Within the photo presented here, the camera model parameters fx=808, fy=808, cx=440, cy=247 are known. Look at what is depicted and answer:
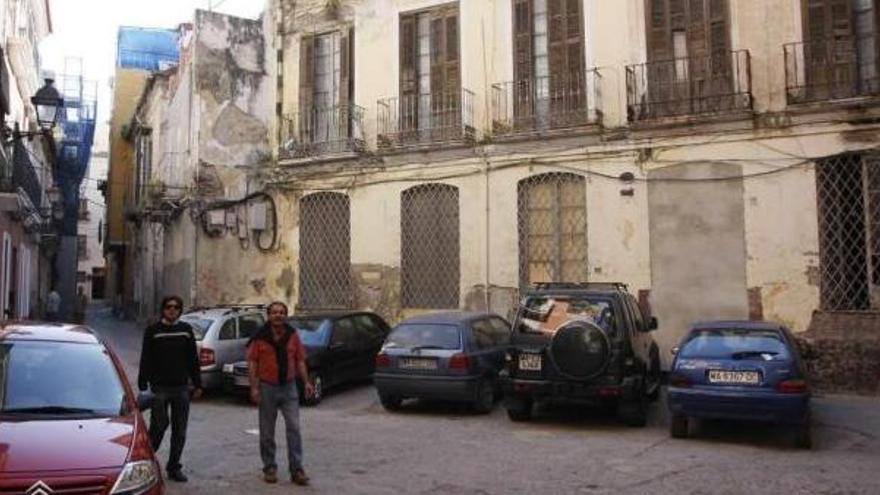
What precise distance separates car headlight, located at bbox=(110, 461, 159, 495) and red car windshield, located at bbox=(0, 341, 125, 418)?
2.53ft

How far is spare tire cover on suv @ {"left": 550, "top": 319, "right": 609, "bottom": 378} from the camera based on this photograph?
1013 centimetres

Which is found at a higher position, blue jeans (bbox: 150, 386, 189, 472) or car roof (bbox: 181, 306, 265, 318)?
car roof (bbox: 181, 306, 265, 318)

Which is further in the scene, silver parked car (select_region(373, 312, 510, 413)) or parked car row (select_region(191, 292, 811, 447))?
silver parked car (select_region(373, 312, 510, 413))

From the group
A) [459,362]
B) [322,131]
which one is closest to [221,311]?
[459,362]

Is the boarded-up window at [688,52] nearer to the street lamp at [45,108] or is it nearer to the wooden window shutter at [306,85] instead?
the wooden window shutter at [306,85]

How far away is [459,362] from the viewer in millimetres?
11453

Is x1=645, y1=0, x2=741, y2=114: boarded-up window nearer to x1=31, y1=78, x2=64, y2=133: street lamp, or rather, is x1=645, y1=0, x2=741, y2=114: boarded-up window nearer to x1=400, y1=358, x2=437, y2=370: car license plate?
x1=400, y1=358, x2=437, y2=370: car license plate

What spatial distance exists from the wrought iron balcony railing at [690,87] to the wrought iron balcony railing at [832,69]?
715 millimetres

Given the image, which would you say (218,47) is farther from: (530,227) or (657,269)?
(657,269)

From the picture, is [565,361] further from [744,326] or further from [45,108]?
[45,108]

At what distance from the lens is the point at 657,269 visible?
14.7 meters

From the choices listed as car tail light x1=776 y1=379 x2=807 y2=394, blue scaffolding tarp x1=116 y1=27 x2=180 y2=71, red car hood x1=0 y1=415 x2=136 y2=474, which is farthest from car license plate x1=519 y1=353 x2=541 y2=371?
blue scaffolding tarp x1=116 y1=27 x2=180 y2=71

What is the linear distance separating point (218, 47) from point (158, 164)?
8.48 m

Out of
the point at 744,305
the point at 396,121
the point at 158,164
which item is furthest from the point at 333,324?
the point at 158,164
